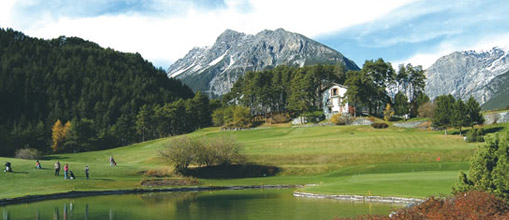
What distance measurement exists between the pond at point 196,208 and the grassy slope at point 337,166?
17.5 feet

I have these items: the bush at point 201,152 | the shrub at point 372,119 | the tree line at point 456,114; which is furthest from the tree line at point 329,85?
the bush at point 201,152

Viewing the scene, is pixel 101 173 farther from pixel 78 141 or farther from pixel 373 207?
pixel 78 141

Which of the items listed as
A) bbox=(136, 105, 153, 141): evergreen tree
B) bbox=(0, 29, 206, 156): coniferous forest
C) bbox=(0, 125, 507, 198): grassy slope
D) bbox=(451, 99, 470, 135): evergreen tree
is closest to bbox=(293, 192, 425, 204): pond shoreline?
bbox=(0, 125, 507, 198): grassy slope

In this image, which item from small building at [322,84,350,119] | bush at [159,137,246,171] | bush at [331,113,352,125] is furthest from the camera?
small building at [322,84,350,119]

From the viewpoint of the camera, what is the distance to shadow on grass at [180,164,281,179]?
61.5 m

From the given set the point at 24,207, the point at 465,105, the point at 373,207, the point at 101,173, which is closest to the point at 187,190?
the point at 101,173

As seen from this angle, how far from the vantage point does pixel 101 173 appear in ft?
192

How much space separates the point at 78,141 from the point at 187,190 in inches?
3070

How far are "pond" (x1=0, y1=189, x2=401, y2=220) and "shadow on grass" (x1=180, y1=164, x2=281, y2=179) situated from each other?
16.5 metres

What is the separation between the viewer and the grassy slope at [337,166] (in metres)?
44.3

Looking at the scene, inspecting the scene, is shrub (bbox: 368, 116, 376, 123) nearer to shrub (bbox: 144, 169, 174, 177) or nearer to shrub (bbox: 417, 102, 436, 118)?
shrub (bbox: 417, 102, 436, 118)

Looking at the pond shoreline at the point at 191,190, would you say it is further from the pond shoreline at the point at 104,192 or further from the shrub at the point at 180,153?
the shrub at the point at 180,153

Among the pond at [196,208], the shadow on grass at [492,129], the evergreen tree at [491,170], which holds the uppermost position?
the shadow on grass at [492,129]

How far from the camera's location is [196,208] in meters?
35.6
